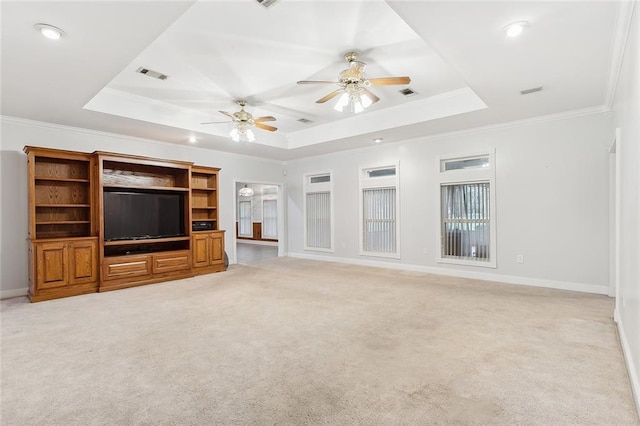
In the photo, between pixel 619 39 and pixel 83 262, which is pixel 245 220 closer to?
pixel 83 262

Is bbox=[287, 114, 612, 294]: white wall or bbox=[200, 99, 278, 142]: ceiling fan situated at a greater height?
bbox=[200, 99, 278, 142]: ceiling fan

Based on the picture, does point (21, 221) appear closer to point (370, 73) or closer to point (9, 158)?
point (9, 158)

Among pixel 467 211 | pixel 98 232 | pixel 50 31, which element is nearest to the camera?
pixel 50 31

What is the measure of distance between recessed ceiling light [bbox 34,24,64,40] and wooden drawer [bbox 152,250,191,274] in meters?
3.73

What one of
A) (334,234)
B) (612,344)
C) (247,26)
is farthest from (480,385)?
(334,234)

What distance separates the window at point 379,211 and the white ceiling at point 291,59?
1451 mm

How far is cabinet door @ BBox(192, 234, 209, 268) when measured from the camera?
6312 millimetres

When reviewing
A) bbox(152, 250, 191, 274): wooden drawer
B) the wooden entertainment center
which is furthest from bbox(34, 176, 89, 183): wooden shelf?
bbox(152, 250, 191, 274): wooden drawer

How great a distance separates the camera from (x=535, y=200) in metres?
5.25

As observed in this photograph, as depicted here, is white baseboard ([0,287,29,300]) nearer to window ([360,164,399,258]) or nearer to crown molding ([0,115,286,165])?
crown molding ([0,115,286,165])

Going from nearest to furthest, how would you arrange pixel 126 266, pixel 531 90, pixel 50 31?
pixel 50 31, pixel 531 90, pixel 126 266

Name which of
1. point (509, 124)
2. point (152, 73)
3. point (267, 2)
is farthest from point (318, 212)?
point (267, 2)

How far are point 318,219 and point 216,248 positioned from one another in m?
2.81

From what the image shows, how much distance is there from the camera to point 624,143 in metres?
2.94
